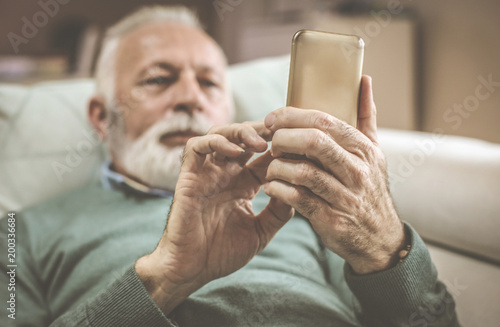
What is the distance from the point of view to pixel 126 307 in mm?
481

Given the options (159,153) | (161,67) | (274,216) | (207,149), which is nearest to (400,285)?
(274,216)

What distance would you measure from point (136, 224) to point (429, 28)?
1434 mm

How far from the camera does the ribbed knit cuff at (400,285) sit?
487mm

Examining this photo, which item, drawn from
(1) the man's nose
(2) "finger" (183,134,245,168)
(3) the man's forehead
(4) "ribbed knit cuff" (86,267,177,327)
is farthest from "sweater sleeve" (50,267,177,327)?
(3) the man's forehead

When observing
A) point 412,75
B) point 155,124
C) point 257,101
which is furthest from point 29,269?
point 412,75

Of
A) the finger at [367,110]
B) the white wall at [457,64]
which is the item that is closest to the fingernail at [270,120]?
the finger at [367,110]

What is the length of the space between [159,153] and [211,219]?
32cm

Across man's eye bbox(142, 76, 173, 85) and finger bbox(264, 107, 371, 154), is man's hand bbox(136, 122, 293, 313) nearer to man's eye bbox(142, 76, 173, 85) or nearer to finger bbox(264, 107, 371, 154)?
finger bbox(264, 107, 371, 154)

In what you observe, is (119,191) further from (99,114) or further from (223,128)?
(223,128)

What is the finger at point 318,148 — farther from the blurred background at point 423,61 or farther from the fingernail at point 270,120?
the blurred background at point 423,61

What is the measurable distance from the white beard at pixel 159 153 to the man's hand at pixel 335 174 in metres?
0.39

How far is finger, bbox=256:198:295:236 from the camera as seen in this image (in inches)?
21.0

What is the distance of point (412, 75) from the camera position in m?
1.52

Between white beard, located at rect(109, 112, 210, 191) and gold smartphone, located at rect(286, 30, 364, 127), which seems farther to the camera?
white beard, located at rect(109, 112, 210, 191)
